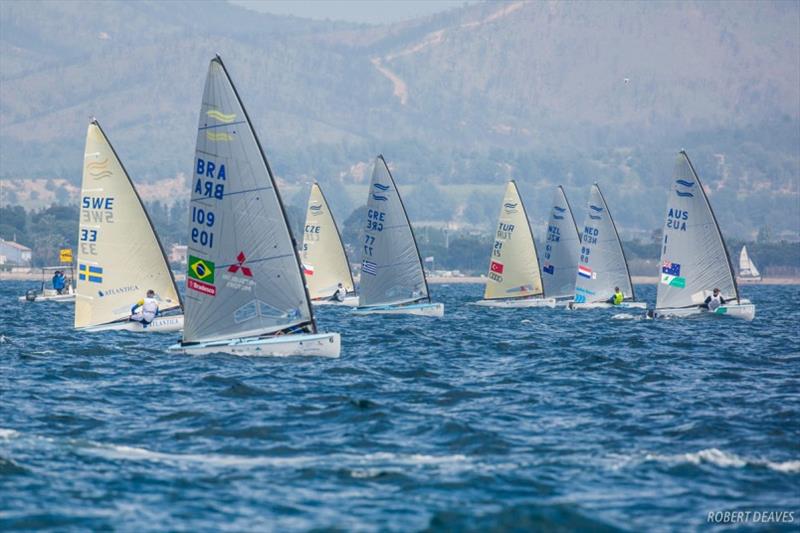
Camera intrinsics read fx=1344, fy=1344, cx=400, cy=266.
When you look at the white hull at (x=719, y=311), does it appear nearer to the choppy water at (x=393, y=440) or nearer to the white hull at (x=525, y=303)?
the white hull at (x=525, y=303)

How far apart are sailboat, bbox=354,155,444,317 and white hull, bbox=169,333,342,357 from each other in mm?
25483

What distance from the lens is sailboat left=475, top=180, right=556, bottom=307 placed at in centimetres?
7369

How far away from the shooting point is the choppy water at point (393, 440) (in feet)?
58.1

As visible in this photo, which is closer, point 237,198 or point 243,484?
point 243,484

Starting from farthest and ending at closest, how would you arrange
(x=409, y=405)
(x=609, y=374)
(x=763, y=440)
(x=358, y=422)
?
(x=609, y=374)
(x=409, y=405)
(x=358, y=422)
(x=763, y=440)

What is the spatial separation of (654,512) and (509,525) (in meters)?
2.09

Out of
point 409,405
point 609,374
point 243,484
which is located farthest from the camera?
point 609,374

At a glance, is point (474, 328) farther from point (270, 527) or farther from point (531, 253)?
point (270, 527)

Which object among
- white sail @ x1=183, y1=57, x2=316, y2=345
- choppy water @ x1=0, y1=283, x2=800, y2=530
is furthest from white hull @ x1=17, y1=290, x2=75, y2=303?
white sail @ x1=183, y1=57, x2=316, y2=345

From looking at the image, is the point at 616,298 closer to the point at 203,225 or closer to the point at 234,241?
the point at 234,241

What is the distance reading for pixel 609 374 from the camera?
32906 mm

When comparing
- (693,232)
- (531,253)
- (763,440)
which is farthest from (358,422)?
(531,253)

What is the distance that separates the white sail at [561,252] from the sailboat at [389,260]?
16.1m

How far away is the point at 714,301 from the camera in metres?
55.5
